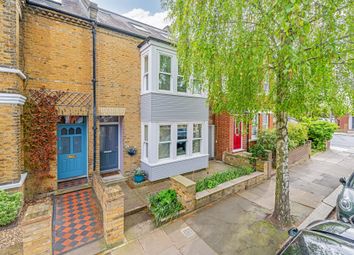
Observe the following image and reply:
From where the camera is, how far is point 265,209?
5527 millimetres

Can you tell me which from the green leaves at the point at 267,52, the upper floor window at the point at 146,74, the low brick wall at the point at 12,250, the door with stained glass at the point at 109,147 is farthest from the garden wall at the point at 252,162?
the low brick wall at the point at 12,250

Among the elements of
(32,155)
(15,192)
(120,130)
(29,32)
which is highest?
(29,32)

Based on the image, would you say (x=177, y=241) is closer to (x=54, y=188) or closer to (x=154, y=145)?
(x=154, y=145)

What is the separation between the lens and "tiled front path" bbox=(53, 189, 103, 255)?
412cm

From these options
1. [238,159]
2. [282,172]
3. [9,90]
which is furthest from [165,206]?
[9,90]

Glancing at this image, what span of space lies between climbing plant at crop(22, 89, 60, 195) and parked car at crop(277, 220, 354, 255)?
23.9 ft

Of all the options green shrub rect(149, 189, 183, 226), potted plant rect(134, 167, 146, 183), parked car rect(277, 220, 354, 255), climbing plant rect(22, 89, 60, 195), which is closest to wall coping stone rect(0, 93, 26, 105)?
climbing plant rect(22, 89, 60, 195)

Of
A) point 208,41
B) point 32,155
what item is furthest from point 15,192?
point 208,41

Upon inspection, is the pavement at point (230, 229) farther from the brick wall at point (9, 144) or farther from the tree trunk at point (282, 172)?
the brick wall at point (9, 144)

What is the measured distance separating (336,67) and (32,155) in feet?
30.6

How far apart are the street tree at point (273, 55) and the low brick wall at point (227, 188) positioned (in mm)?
1713

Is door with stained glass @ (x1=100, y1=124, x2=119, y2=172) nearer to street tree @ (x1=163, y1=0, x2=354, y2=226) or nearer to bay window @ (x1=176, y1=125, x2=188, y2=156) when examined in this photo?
bay window @ (x1=176, y1=125, x2=188, y2=156)

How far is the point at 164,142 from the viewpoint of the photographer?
7848 mm

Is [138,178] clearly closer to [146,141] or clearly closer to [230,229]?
[146,141]
